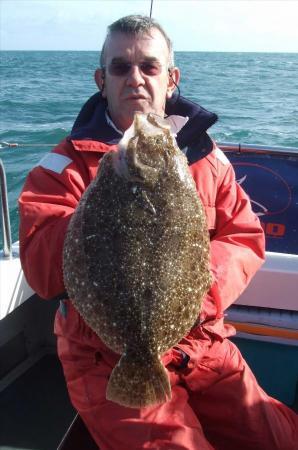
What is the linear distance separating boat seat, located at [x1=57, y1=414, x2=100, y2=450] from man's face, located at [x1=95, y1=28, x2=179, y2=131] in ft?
6.04

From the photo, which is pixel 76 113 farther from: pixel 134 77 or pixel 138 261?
pixel 138 261

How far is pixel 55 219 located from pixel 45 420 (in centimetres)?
177

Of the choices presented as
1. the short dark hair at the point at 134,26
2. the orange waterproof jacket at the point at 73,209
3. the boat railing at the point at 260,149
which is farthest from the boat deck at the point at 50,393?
the short dark hair at the point at 134,26

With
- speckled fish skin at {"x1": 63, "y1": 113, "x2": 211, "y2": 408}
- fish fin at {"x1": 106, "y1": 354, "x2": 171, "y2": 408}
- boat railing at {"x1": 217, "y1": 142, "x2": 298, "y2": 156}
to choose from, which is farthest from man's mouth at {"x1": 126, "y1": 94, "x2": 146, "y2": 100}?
boat railing at {"x1": 217, "y1": 142, "x2": 298, "y2": 156}

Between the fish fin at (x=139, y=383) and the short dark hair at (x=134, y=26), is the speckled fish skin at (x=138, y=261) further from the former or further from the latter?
the short dark hair at (x=134, y=26)

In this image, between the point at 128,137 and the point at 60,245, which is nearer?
the point at 128,137

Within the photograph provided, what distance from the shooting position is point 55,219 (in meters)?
2.26

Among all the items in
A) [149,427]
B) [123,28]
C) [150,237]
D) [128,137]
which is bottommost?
[149,427]

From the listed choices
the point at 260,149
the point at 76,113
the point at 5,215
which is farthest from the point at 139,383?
the point at 76,113

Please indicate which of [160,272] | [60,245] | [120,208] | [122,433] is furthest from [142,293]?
[122,433]

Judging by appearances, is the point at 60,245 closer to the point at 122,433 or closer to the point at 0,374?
the point at 122,433

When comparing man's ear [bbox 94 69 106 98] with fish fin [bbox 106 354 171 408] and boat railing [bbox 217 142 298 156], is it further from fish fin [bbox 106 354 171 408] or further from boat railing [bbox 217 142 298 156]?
boat railing [bbox 217 142 298 156]

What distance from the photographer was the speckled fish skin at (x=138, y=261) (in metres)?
1.88

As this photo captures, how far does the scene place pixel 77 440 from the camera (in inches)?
111
